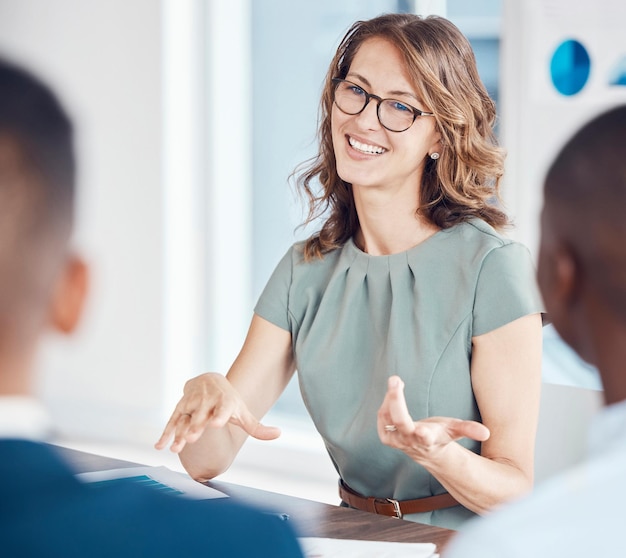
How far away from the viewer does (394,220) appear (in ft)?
6.77

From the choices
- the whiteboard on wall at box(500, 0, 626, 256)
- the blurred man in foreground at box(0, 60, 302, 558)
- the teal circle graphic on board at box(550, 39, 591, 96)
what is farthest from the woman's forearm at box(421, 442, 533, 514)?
the teal circle graphic on board at box(550, 39, 591, 96)

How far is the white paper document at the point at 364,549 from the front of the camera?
1.36 metres

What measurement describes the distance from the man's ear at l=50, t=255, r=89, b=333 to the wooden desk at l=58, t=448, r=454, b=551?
1.01 metres

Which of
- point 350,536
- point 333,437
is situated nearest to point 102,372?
point 333,437

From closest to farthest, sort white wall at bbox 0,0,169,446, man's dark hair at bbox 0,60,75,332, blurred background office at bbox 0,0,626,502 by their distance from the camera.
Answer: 1. man's dark hair at bbox 0,60,75,332
2. blurred background office at bbox 0,0,626,502
3. white wall at bbox 0,0,169,446

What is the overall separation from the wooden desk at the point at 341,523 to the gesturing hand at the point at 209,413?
0.11 metres

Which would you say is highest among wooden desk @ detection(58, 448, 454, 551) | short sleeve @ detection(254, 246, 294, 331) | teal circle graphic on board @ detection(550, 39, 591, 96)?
teal circle graphic on board @ detection(550, 39, 591, 96)

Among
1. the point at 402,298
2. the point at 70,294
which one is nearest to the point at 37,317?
the point at 70,294

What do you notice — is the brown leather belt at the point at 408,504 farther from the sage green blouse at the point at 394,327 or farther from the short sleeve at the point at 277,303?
the short sleeve at the point at 277,303

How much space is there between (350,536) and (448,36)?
106cm

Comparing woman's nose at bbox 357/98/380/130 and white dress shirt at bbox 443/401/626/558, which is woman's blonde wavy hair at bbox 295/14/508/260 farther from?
white dress shirt at bbox 443/401/626/558

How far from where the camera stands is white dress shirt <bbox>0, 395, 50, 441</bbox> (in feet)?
1.56

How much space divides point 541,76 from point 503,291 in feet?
4.58

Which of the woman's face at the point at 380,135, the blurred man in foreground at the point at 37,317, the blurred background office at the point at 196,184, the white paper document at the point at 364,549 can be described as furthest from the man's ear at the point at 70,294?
the blurred background office at the point at 196,184
